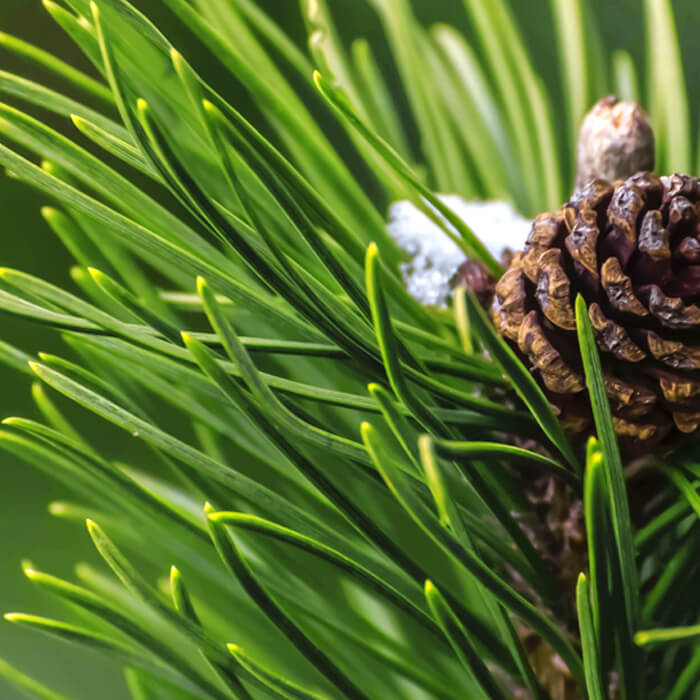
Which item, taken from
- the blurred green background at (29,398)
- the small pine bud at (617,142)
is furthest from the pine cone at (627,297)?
the blurred green background at (29,398)

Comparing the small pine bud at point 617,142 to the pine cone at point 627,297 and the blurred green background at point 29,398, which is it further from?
the blurred green background at point 29,398

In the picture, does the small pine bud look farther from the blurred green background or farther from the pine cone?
the blurred green background

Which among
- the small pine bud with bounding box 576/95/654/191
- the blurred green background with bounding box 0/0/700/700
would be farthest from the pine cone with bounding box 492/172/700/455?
the blurred green background with bounding box 0/0/700/700

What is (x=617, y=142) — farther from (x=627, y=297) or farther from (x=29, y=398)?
(x=29, y=398)

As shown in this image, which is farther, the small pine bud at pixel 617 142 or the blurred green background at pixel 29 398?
the blurred green background at pixel 29 398

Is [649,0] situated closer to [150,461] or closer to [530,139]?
[530,139]
